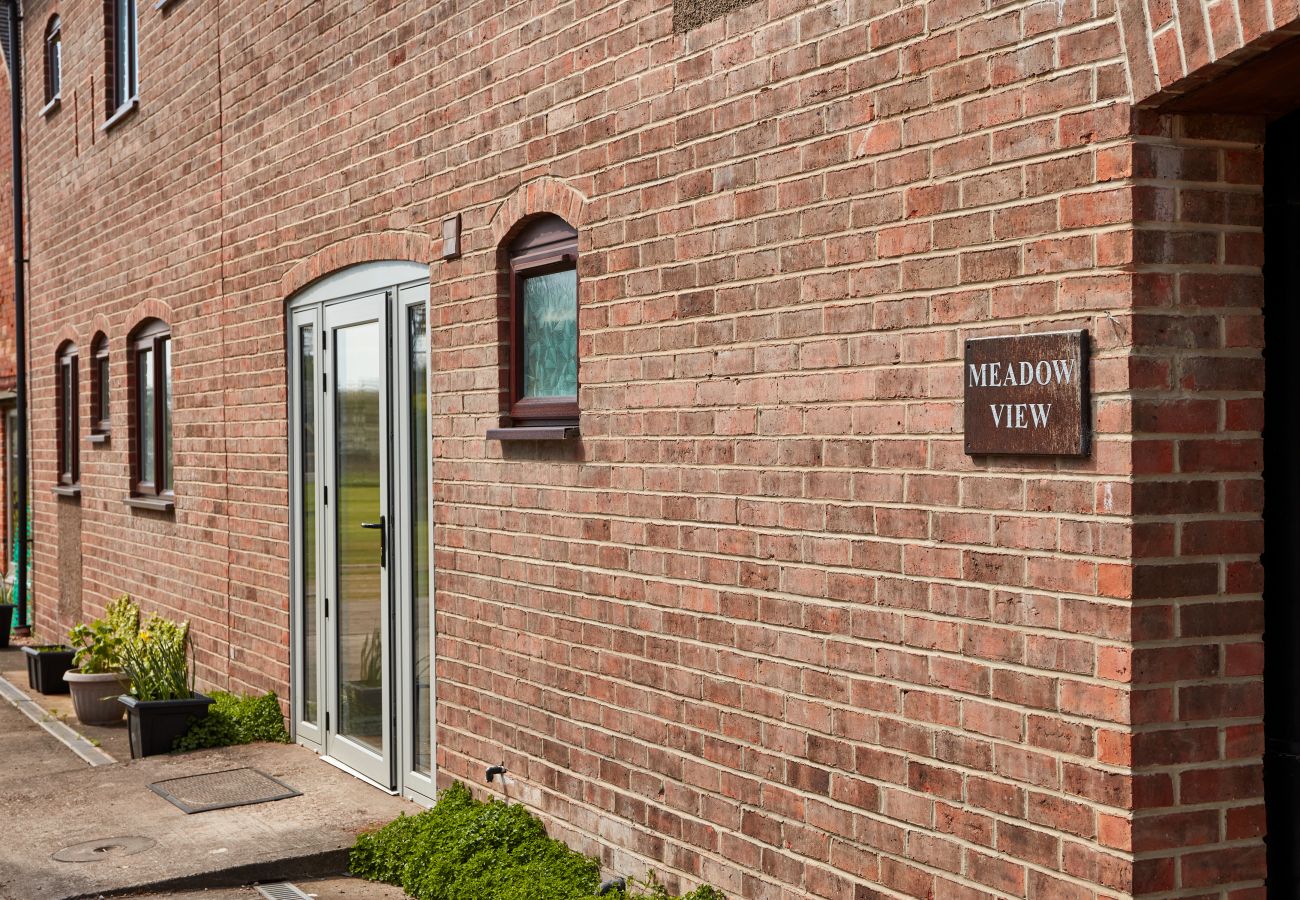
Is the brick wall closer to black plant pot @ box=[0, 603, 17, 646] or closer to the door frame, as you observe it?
the door frame

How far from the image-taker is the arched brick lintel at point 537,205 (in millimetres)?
5746

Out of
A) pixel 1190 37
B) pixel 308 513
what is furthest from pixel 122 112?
pixel 1190 37

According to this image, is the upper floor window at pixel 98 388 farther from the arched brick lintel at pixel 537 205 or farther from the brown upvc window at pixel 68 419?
the arched brick lintel at pixel 537 205

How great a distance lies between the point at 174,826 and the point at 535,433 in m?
2.69

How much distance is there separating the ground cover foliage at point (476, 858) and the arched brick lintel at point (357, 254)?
2.49m

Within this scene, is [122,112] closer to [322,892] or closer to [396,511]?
[396,511]

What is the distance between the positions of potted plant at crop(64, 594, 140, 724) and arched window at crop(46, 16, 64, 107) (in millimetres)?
6153

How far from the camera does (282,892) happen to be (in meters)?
6.12

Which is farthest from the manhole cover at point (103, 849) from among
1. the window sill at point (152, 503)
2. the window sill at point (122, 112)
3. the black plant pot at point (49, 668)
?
the window sill at point (122, 112)

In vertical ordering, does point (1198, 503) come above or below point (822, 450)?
below

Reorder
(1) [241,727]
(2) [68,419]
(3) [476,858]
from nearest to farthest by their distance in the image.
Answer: (3) [476,858] → (1) [241,727] → (2) [68,419]

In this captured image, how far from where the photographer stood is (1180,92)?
3359 millimetres

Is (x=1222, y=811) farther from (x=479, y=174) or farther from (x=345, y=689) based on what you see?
(x=345, y=689)

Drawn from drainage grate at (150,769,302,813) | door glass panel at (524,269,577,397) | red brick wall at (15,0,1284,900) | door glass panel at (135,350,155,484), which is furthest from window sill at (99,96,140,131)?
door glass panel at (524,269,577,397)
